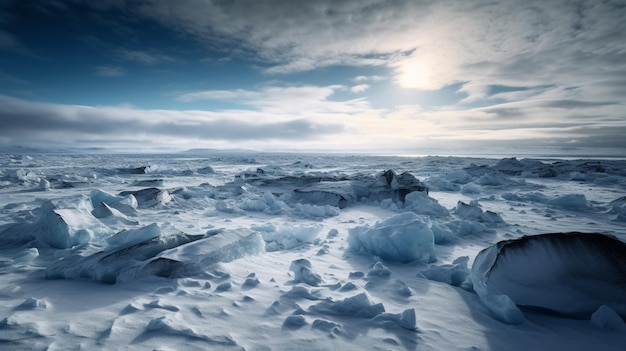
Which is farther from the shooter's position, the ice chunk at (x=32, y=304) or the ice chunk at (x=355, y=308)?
the ice chunk at (x=355, y=308)

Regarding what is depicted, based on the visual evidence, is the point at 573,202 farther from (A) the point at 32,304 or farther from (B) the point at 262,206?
(A) the point at 32,304

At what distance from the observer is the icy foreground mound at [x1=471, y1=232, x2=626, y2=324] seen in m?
2.05

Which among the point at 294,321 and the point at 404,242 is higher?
the point at 404,242

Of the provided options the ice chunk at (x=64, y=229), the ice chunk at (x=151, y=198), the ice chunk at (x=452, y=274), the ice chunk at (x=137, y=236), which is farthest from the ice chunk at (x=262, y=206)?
the ice chunk at (x=452, y=274)

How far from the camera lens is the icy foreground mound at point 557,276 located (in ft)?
6.73

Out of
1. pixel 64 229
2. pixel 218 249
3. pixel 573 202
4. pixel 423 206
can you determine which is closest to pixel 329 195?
pixel 423 206

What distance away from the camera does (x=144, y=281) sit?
2406 mm

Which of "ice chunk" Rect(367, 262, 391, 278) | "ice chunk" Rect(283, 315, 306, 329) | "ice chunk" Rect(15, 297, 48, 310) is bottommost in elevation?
"ice chunk" Rect(367, 262, 391, 278)

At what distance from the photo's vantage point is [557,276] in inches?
85.2

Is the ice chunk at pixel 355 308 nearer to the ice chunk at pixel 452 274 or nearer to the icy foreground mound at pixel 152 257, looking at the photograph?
the ice chunk at pixel 452 274

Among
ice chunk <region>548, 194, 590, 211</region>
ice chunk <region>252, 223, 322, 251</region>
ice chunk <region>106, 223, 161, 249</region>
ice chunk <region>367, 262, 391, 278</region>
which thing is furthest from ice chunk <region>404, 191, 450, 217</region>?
ice chunk <region>106, 223, 161, 249</region>

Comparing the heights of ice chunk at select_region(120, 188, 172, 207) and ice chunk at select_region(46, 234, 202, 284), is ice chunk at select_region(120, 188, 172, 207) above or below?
below

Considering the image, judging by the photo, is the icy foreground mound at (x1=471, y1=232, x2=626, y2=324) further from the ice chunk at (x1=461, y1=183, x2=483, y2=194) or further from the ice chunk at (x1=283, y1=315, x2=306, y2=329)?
the ice chunk at (x1=461, y1=183, x2=483, y2=194)

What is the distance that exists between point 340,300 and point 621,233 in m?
4.99
